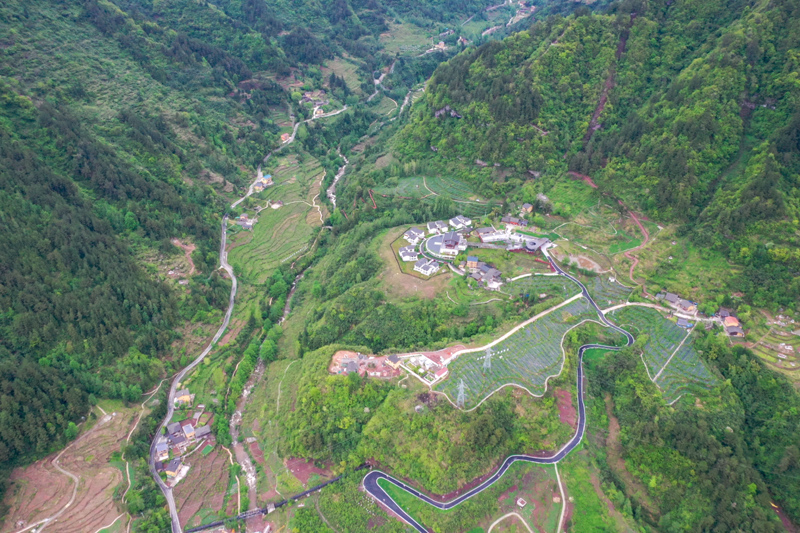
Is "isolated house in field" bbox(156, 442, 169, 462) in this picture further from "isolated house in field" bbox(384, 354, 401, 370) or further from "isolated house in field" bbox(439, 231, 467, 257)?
"isolated house in field" bbox(439, 231, 467, 257)

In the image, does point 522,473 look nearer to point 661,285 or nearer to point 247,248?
point 661,285

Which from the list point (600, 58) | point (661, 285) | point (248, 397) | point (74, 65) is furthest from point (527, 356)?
point (74, 65)

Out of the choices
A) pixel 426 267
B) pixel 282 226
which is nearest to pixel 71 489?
pixel 426 267

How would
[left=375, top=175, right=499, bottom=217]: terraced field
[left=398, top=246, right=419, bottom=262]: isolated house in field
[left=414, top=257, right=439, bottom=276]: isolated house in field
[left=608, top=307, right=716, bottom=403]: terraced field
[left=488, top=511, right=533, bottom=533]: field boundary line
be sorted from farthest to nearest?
[left=375, top=175, right=499, bottom=217]: terraced field
[left=398, top=246, right=419, bottom=262]: isolated house in field
[left=414, top=257, right=439, bottom=276]: isolated house in field
[left=608, top=307, right=716, bottom=403]: terraced field
[left=488, top=511, right=533, bottom=533]: field boundary line

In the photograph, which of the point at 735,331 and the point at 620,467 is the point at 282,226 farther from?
the point at 735,331

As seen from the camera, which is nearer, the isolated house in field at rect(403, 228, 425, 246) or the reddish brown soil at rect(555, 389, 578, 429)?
the reddish brown soil at rect(555, 389, 578, 429)

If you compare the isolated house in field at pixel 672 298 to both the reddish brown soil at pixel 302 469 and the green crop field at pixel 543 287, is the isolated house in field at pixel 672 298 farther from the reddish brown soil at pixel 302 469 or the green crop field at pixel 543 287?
the reddish brown soil at pixel 302 469

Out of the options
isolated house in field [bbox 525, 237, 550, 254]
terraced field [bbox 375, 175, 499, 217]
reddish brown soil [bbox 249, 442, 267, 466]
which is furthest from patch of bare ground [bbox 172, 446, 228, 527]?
terraced field [bbox 375, 175, 499, 217]
